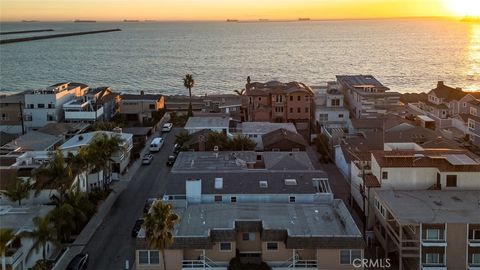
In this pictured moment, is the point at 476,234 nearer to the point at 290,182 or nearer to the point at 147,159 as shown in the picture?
the point at 290,182

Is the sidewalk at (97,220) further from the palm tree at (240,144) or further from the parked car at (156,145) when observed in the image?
the palm tree at (240,144)

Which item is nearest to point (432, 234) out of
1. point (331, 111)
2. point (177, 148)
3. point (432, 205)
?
point (432, 205)

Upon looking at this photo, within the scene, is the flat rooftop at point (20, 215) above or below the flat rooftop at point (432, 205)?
below

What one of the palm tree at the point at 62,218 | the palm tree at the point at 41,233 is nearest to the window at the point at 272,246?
the palm tree at the point at 41,233

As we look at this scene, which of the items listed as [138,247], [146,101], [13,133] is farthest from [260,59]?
[138,247]

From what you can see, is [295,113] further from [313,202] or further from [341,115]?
[313,202]
